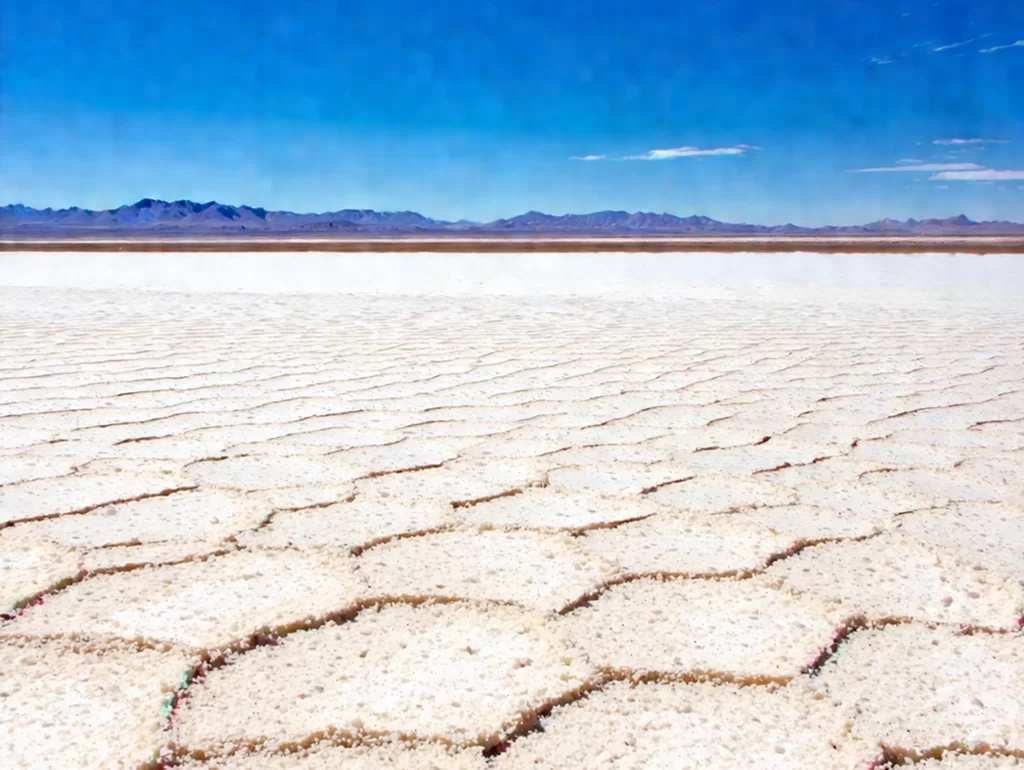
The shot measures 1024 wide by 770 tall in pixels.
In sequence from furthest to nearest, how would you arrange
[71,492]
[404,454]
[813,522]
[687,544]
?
1. [404,454]
2. [71,492]
3. [813,522]
4. [687,544]

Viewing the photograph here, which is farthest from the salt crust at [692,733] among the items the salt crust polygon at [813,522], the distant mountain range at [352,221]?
the distant mountain range at [352,221]

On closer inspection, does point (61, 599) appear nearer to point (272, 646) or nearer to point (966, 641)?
point (272, 646)

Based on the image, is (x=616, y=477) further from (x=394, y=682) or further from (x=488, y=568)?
(x=394, y=682)

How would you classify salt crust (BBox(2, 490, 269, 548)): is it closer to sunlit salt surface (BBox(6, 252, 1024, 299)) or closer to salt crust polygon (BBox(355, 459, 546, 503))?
salt crust polygon (BBox(355, 459, 546, 503))

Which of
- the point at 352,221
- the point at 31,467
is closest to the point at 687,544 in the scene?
the point at 31,467

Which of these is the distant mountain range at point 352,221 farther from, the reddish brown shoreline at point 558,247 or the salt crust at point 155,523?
the salt crust at point 155,523

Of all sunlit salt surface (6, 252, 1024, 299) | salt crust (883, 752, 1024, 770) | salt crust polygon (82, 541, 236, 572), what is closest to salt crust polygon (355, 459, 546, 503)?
salt crust polygon (82, 541, 236, 572)

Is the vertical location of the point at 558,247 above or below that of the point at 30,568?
below
